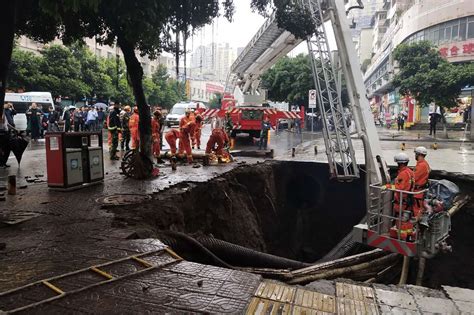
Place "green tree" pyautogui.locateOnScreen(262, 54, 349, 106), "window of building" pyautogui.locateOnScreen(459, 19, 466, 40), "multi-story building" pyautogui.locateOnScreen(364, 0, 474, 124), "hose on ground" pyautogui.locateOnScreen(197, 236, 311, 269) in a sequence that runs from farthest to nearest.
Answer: "green tree" pyautogui.locateOnScreen(262, 54, 349, 106) < "window of building" pyautogui.locateOnScreen(459, 19, 466, 40) < "multi-story building" pyautogui.locateOnScreen(364, 0, 474, 124) < "hose on ground" pyautogui.locateOnScreen(197, 236, 311, 269)

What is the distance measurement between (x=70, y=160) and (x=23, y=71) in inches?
892

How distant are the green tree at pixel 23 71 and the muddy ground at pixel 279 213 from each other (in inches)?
854

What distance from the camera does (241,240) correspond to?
28.9ft

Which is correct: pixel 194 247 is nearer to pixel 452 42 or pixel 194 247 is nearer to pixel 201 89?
pixel 452 42

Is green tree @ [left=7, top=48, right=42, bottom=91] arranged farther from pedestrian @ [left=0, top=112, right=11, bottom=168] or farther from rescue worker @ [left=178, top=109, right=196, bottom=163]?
rescue worker @ [left=178, top=109, right=196, bottom=163]

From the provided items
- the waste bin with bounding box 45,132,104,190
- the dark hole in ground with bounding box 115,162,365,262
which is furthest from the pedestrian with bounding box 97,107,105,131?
the waste bin with bounding box 45,132,104,190

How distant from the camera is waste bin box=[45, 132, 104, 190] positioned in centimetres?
729

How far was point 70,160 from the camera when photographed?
294 inches

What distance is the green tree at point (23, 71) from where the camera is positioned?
2575 centimetres

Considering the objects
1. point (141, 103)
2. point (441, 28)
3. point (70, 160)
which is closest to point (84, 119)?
point (141, 103)

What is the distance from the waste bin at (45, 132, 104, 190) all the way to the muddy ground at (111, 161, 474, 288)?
5.96 feet

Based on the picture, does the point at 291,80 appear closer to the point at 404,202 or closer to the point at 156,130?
the point at 156,130

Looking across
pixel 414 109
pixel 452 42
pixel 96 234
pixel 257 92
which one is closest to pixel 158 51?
pixel 96 234

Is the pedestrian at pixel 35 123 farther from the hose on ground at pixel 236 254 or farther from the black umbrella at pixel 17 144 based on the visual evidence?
the hose on ground at pixel 236 254
